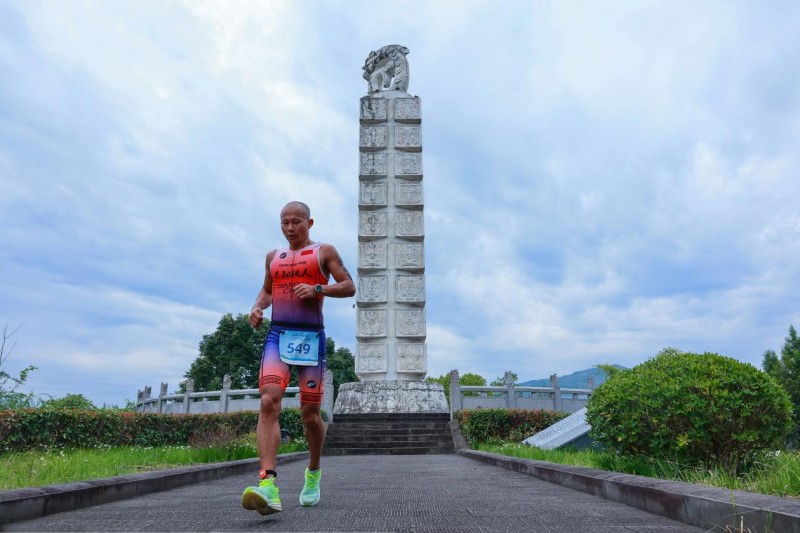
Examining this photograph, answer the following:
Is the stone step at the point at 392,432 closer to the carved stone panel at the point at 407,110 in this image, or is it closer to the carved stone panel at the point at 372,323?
the carved stone panel at the point at 372,323

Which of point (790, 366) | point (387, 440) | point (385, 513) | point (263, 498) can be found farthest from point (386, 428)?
point (790, 366)

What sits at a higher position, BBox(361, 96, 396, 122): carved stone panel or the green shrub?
BBox(361, 96, 396, 122): carved stone panel

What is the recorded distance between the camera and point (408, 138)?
17.4m

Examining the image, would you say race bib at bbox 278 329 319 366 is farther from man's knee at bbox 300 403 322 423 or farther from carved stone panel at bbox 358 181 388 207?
carved stone panel at bbox 358 181 388 207

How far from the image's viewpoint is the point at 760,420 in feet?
15.7

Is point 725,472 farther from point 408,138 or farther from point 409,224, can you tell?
point 408,138

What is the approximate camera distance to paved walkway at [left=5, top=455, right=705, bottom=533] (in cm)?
303

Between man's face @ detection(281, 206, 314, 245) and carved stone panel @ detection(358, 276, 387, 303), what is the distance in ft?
40.0

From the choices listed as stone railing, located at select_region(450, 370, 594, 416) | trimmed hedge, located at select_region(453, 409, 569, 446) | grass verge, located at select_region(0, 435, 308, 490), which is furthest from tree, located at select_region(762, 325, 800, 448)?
grass verge, located at select_region(0, 435, 308, 490)

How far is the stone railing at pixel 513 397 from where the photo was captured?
16473 millimetres

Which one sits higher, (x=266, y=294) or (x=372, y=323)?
(x=372, y=323)

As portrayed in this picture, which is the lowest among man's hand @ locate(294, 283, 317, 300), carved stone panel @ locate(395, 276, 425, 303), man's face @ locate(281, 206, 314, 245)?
man's hand @ locate(294, 283, 317, 300)

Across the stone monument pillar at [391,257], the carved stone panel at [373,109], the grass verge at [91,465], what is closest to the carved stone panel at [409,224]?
the stone monument pillar at [391,257]

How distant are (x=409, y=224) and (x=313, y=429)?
43.3 ft
